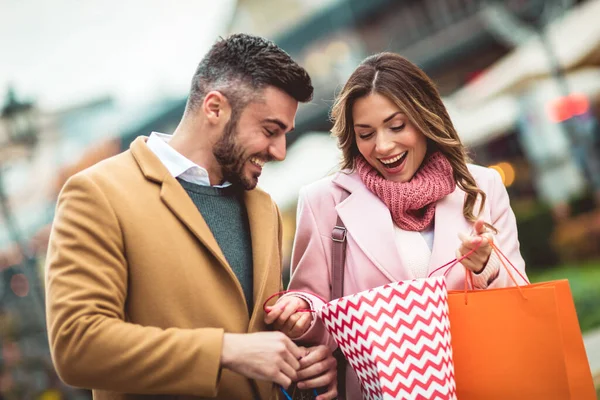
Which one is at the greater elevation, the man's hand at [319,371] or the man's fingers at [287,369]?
the man's fingers at [287,369]

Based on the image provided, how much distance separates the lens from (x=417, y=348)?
2.03 metres

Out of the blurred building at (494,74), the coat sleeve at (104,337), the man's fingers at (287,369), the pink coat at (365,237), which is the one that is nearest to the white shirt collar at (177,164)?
the coat sleeve at (104,337)

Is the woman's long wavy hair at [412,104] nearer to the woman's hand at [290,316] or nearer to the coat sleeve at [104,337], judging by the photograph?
the woman's hand at [290,316]

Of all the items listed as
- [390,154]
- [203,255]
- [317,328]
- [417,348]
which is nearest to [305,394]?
[317,328]

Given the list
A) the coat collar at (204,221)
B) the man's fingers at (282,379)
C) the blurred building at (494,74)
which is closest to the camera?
the man's fingers at (282,379)

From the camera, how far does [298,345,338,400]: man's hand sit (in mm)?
2250

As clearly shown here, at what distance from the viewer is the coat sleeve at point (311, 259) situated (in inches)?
105

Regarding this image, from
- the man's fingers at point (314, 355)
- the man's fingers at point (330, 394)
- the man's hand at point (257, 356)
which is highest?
the man's hand at point (257, 356)

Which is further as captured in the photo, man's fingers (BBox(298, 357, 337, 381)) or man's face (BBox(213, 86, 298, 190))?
man's face (BBox(213, 86, 298, 190))

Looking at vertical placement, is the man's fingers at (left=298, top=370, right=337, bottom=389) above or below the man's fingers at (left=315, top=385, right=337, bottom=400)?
above

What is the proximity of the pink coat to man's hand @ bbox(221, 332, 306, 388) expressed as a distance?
52cm

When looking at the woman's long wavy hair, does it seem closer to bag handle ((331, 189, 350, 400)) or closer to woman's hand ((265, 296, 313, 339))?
bag handle ((331, 189, 350, 400))

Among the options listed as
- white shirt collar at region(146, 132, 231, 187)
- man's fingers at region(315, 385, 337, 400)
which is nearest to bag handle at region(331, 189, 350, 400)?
man's fingers at region(315, 385, 337, 400)

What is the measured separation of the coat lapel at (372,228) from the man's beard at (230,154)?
22.1 inches
